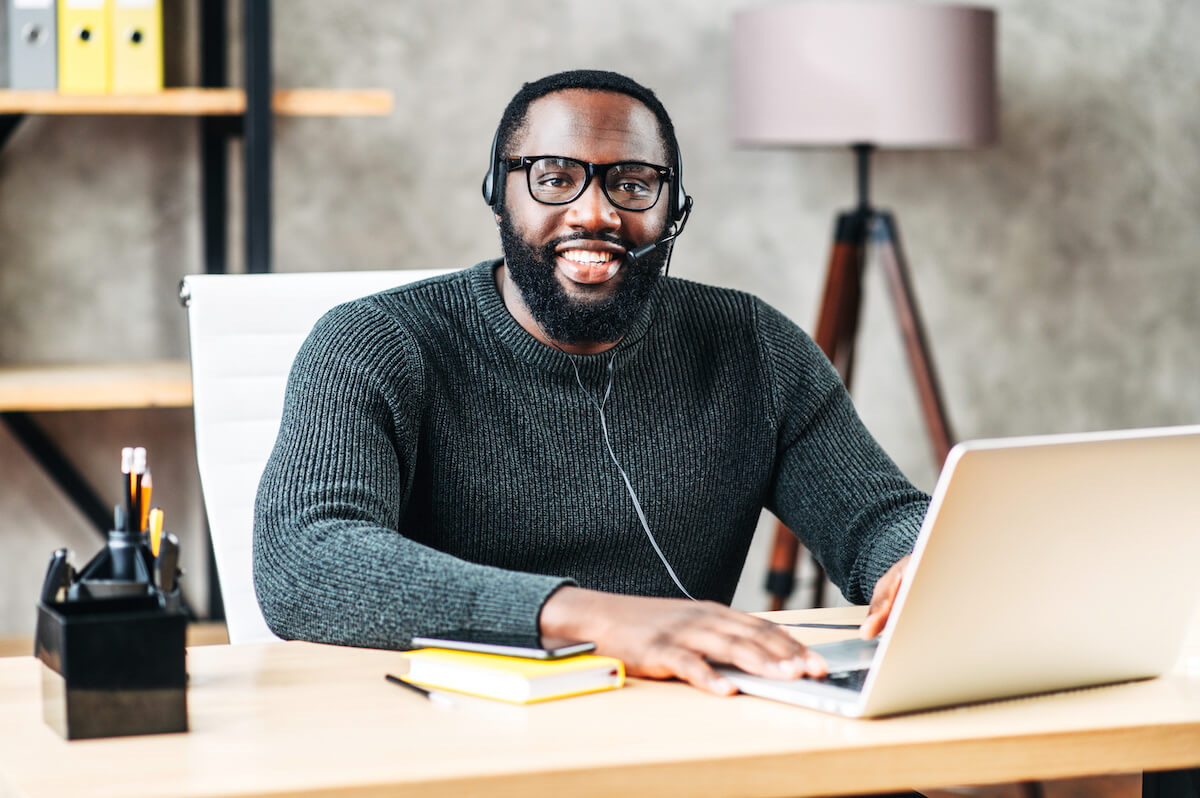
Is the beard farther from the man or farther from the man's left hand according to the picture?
the man's left hand

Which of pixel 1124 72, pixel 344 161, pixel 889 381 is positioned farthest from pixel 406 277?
pixel 1124 72

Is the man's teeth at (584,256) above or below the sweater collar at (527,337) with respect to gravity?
above

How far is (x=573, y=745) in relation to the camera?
839 millimetres

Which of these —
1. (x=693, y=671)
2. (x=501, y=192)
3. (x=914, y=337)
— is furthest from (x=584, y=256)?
(x=914, y=337)

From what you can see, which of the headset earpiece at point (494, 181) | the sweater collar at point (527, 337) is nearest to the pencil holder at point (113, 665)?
the sweater collar at point (527, 337)

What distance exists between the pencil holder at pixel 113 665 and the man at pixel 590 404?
14.0 inches

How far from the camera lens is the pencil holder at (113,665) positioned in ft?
2.77

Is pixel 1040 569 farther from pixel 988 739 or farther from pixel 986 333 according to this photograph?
pixel 986 333

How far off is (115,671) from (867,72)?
2.00 meters

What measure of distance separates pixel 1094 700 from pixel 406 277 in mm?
942

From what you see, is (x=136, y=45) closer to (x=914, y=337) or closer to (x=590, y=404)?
(x=590, y=404)

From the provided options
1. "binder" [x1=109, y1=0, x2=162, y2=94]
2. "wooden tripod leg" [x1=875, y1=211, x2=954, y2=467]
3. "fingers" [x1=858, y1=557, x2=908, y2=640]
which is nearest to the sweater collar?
"fingers" [x1=858, y1=557, x2=908, y2=640]

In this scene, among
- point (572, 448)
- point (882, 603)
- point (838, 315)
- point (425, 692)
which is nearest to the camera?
point (425, 692)

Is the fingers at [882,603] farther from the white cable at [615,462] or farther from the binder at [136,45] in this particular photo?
the binder at [136,45]
